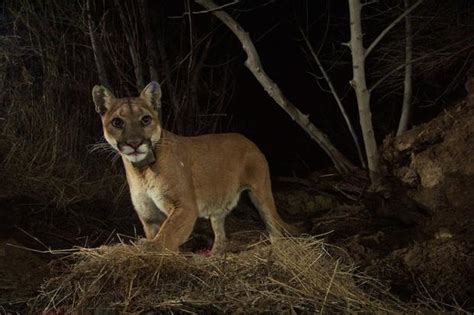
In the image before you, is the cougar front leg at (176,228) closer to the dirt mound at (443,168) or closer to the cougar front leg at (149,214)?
the cougar front leg at (149,214)

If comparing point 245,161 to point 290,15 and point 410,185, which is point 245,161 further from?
point 290,15

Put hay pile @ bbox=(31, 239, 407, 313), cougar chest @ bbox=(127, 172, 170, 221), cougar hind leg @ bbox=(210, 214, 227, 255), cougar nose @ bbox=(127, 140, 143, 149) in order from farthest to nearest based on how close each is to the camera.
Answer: cougar hind leg @ bbox=(210, 214, 227, 255) → cougar chest @ bbox=(127, 172, 170, 221) → cougar nose @ bbox=(127, 140, 143, 149) → hay pile @ bbox=(31, 239, 407, 313)

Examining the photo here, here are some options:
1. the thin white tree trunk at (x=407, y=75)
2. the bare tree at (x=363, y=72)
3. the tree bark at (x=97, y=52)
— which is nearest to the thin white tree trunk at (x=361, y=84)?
the bare tree at (x=363, y=72)

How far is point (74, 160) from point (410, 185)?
4.75 metres

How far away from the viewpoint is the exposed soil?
6.21m

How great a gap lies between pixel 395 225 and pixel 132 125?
3.36 meters

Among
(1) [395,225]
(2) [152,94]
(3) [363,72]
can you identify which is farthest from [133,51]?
(1) [395,225]

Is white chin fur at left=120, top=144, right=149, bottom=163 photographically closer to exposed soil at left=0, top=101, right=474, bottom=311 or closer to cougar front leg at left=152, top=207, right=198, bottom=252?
cougar front leg at left=152, top=207, right=198, bottom=252

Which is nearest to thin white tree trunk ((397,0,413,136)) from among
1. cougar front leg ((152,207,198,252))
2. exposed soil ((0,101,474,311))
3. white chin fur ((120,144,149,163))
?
exposed soil ((0,101,474,311))

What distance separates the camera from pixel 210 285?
5441 mm

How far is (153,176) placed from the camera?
6758mm

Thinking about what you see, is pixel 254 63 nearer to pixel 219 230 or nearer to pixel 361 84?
pixel 361 84

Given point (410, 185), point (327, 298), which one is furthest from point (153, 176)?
point (410, 185)

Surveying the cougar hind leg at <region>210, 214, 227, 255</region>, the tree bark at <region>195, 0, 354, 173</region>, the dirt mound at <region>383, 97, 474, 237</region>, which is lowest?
the cougar hind leg at <region>210, 214, 227, 255</region>
